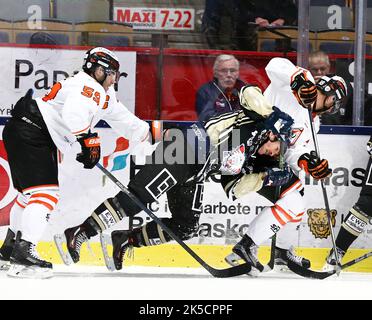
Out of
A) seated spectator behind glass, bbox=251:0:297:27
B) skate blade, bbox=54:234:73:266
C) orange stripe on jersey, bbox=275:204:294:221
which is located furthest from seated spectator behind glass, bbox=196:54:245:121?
skate blade, bbox=54:234:73:266

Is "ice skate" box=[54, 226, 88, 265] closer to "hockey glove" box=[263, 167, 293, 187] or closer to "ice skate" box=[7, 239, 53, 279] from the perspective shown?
"ice skate" box=[7, 239, 53, 279]

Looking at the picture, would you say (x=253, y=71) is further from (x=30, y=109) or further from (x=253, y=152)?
(x=30, y=109)

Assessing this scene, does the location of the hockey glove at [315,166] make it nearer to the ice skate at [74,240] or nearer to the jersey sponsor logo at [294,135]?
the jersey sponsor logo at [294,135]

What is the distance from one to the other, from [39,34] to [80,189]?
80 cm

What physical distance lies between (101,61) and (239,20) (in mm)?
752

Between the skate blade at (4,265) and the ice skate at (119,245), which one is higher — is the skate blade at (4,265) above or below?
below

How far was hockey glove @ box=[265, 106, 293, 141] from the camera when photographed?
240 inches

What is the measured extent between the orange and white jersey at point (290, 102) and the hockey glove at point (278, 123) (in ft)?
0.32

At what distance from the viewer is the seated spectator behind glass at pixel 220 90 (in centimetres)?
640

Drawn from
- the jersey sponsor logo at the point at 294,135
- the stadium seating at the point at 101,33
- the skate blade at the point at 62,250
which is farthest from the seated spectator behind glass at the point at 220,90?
the skate blade at the point at 62,250

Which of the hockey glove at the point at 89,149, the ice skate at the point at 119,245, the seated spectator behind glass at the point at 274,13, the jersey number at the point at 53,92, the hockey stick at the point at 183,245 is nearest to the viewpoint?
A: the hockey glove at the point at 89,149

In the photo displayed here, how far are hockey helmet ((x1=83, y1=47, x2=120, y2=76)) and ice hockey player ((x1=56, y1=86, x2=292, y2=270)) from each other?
50 centimetres

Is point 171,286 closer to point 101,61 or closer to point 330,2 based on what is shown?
point 101,61
